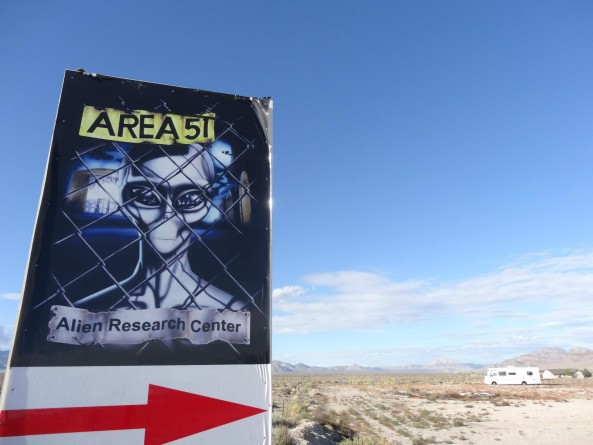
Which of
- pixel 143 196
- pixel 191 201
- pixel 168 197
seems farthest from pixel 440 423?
pixel 143 196

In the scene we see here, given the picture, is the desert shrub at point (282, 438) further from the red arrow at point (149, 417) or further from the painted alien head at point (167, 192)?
the painted alien head at point (167, 192)

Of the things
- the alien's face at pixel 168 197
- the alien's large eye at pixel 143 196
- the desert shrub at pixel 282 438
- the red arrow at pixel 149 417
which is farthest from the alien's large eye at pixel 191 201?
the desert shrub at pixel 282 438

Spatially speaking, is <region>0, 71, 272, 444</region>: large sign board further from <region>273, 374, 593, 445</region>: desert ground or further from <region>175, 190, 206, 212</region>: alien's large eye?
<region>273, 374, 593, 445</region>: desert ground

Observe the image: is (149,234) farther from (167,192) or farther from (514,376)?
(514,376)

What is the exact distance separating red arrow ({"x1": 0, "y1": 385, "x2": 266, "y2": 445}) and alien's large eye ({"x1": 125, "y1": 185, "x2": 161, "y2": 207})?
4.60 ft

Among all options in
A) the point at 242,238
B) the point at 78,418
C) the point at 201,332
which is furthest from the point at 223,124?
the point at 78,418

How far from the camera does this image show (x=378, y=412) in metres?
24.0

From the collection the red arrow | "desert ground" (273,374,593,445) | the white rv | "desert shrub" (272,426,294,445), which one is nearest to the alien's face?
the red arrow

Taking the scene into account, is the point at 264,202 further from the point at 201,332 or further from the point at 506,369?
the point at 506,369

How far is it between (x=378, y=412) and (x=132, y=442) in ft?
80.5

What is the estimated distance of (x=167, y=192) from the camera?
127 inches

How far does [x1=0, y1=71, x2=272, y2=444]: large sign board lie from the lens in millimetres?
2621

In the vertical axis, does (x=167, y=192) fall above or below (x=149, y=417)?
above

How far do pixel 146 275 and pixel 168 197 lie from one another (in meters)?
0.67
